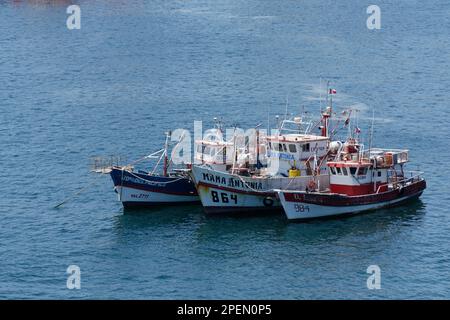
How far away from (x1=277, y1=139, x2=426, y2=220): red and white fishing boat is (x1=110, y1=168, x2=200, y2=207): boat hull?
13341 mm

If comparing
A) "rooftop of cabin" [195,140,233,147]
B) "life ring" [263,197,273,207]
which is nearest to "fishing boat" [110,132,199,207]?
"rooftop of cabin" [195,140,233,147]

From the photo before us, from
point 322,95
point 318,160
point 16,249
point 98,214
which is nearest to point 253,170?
point 318,160

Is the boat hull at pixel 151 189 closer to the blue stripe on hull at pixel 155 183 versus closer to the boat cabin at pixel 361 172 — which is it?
the blue stripe on hull at pixel 155 183

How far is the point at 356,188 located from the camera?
130250mm

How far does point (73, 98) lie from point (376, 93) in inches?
1992

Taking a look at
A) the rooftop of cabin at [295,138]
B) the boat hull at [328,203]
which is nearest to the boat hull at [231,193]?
the boat hull at [328,203]

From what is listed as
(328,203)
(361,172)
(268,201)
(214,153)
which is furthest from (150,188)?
(361,172)

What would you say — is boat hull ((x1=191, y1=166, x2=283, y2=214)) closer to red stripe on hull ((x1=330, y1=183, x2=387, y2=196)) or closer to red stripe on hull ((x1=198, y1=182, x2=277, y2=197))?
red stripe on hull ((x1=198, y1=182, x2=277, y2=197))

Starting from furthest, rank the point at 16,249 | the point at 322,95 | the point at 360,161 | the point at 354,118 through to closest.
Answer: the point at 322,95
the point at 354,118
the point at 360,161
the point at 16,249

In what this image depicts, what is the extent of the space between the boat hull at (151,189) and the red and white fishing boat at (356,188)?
13341 millimetres

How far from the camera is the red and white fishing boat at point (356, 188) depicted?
126562 millimetres

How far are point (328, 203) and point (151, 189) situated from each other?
20.9 meters

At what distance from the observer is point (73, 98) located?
189 metres
